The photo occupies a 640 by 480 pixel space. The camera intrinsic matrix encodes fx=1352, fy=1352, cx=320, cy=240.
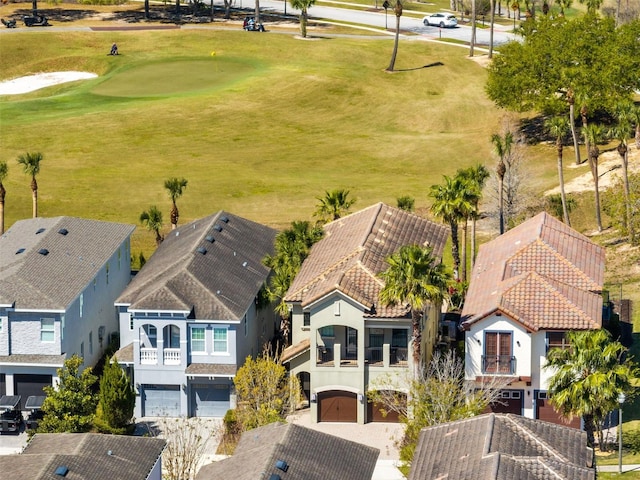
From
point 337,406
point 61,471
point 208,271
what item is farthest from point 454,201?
point 61,471

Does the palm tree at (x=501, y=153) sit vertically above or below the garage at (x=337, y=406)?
above

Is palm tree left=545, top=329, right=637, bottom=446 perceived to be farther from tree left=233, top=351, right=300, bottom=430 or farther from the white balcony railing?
the white balcony railing

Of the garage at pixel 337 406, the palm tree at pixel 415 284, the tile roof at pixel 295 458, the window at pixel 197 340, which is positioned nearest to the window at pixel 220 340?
the window at pixel 197 340

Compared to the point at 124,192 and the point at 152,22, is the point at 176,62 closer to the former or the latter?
the point at 152,22

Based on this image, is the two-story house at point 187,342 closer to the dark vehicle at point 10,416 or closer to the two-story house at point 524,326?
the dark vehicle at point 10,416

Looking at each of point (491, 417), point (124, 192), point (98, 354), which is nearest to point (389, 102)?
point (124, 192)

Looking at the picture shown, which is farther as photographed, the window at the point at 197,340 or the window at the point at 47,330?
the window at the point at 47,330
